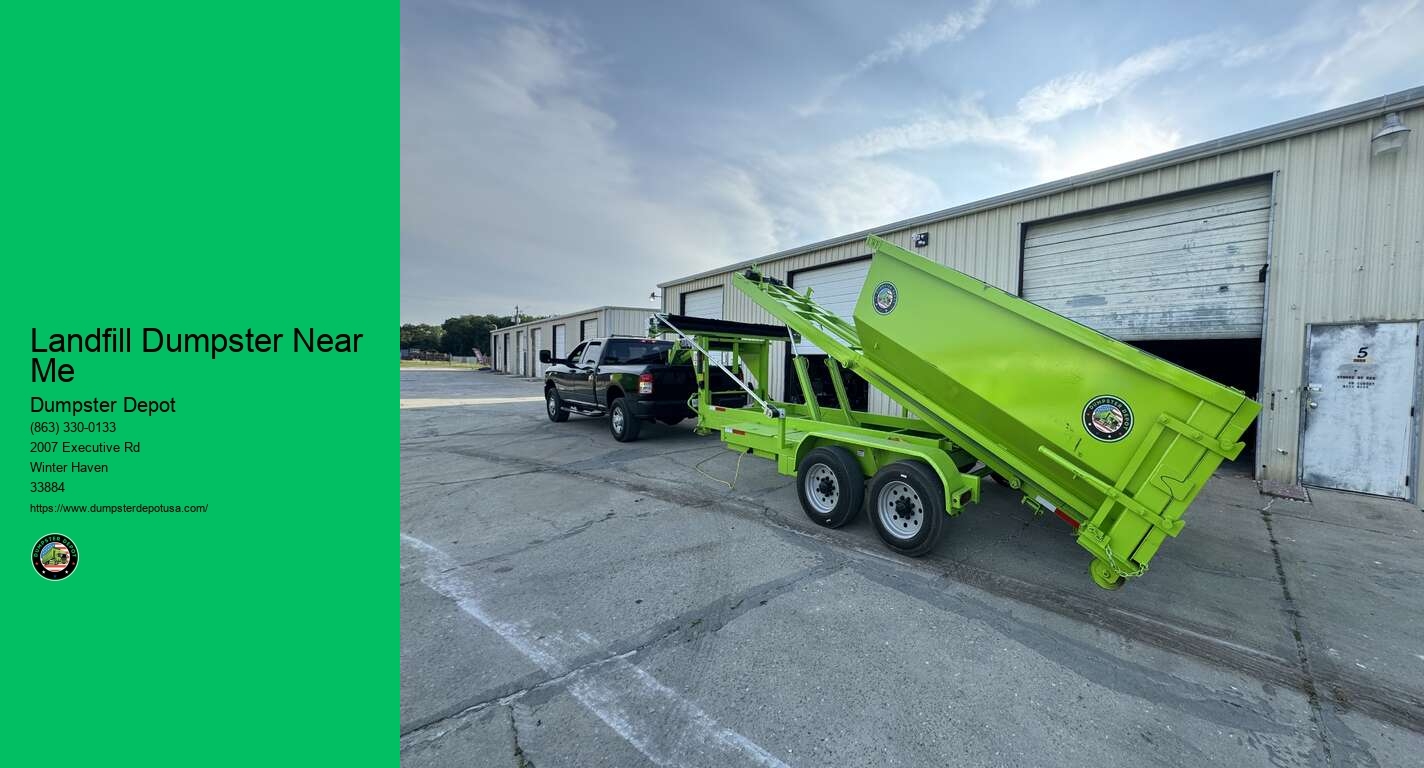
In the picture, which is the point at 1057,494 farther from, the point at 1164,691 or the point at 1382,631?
the point at 1382,631

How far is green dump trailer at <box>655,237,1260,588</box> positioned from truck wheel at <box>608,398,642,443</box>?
3.99 meters

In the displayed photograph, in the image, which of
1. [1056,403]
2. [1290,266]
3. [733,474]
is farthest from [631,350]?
[1290,266]

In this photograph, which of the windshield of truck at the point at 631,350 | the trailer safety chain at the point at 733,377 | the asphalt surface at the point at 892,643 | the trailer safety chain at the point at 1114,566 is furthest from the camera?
the windshield of truck at the point at 631,350

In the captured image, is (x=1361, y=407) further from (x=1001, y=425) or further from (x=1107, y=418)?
(x=1001, y=425)

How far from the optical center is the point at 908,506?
432cm

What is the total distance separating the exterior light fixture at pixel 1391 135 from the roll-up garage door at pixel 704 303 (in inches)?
463

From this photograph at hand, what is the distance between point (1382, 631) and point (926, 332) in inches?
132

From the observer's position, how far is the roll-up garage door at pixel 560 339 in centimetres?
3282

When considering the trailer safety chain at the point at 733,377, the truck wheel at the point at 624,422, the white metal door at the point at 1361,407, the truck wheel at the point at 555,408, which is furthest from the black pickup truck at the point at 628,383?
the white metal door at the point at 1361,407

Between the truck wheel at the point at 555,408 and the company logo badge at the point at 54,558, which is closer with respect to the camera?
the company logo badge at the point at 54,558

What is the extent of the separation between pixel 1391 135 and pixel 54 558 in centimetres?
1176

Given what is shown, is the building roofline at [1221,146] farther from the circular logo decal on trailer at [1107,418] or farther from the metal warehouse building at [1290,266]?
the circular logo decal on trailer at [1107,418]

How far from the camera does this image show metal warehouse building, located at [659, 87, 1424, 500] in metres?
6.02

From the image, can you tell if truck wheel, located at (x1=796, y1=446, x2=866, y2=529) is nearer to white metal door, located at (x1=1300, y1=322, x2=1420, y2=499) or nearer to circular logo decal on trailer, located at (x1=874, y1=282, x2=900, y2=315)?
circular logo decal on trailer, located at (x1=874, y1=282, x2=900, y2=315)
